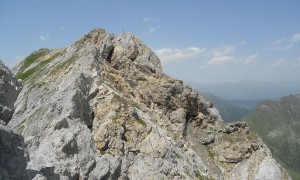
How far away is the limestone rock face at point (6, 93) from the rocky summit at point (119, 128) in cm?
11

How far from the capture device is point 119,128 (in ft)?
132

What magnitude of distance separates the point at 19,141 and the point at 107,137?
19.7 m

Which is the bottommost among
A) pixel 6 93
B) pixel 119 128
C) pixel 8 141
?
Answer: pixel 119 128

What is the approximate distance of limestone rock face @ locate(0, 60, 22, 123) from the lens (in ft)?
61.8

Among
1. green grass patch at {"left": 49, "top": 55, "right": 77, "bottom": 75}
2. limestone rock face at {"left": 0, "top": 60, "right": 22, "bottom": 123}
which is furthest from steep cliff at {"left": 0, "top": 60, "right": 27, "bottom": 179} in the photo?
green grass patch at {"left": 49, "top": 55, "right": 77, "bottom": 75}

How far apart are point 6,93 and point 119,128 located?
21.8m

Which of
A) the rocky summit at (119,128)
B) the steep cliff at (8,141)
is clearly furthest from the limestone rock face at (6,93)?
the rocky summit at (119,128)

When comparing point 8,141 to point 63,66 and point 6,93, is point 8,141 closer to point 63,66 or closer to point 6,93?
point 6,93

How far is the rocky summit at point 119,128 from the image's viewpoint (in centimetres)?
3112

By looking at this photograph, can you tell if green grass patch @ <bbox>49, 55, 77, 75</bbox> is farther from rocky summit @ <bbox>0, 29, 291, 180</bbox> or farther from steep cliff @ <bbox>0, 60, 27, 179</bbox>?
steep cliff @ <bbox>0, 60, 27, 179</bbox>

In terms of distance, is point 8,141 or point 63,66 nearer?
point 8,141

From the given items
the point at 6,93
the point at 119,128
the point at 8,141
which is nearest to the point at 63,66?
the point at 119,128

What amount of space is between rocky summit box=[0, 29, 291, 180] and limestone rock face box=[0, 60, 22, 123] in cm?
11

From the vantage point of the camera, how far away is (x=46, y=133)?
33.1 m
